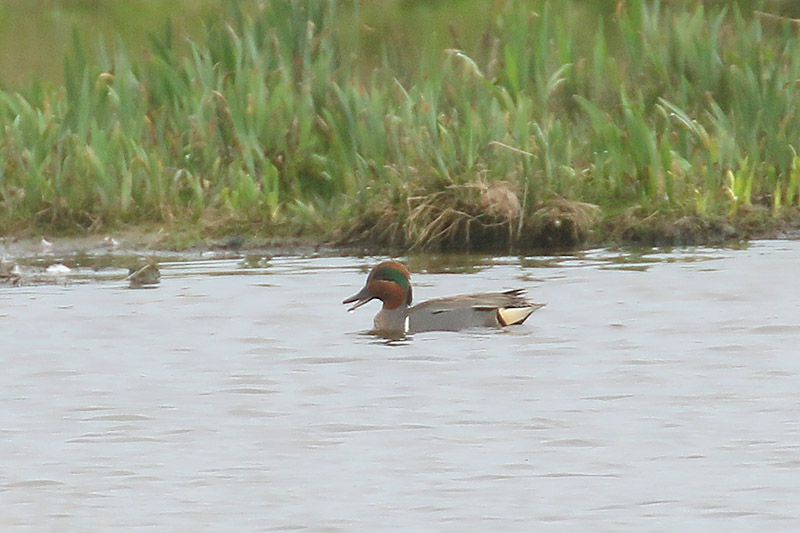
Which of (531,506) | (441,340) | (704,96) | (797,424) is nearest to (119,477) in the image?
(531,506)

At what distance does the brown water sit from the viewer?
565cm

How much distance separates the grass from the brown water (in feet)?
1.41

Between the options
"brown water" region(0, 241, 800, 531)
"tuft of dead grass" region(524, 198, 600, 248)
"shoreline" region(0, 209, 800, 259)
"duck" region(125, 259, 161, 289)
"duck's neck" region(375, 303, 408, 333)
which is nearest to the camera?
"brown water" region(0, 241, 800, 531)

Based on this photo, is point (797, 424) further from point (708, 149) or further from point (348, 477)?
point (708, 149)

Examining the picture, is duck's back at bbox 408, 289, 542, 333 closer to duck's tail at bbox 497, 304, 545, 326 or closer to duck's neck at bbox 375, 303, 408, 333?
duck's tail at bbox 497, 304, 545, 326

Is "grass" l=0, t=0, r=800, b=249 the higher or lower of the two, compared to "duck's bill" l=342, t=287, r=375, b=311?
higher

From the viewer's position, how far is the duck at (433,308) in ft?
28.8

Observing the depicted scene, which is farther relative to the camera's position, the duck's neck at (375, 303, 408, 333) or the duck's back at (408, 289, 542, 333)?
the duck's neck at (375, 303, 408, 333)

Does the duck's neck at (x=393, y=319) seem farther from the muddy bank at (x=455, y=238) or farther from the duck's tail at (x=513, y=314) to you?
the muddy bank at (x=455, y=238)

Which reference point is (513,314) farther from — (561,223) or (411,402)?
(561,223)

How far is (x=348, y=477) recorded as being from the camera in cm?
595

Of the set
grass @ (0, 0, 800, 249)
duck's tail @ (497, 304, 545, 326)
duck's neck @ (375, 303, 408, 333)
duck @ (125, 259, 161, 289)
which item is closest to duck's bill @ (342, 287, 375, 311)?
duck's neck @ (375, 303, 408, 333)

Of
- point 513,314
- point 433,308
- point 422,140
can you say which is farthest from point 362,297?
point 422,140

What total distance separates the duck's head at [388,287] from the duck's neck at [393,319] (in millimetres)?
34
